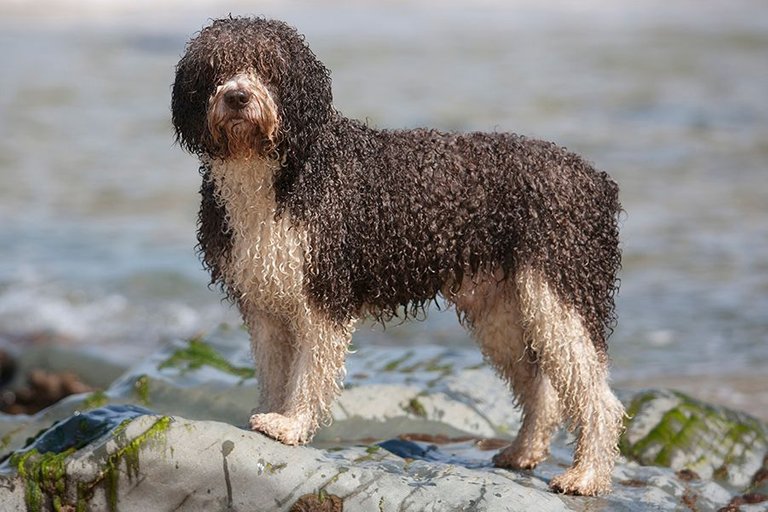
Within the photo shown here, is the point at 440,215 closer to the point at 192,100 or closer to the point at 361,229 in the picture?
the point at 361,229

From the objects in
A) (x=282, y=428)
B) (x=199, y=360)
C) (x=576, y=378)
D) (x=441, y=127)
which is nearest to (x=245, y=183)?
(x=282, y=428)

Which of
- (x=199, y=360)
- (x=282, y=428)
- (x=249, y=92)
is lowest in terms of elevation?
(x=199, y=360)

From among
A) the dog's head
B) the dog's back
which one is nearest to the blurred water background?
the dog's back

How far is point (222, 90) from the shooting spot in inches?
232

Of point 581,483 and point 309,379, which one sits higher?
point 309,379

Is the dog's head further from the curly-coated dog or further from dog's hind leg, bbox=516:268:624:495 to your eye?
dog's hind leg, bbox=516:268:624:495

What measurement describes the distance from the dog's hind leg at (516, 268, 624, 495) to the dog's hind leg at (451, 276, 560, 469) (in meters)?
0.22

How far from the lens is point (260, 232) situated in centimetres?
636

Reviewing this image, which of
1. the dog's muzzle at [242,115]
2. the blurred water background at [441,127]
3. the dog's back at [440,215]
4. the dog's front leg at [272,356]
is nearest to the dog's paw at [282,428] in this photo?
the dog's front leg at [272,356]

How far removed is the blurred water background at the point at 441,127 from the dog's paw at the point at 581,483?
13.4ft

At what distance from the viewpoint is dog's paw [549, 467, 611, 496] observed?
682 cm

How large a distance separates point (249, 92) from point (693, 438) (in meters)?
4.12

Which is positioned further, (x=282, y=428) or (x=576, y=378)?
(x=576, y=378)

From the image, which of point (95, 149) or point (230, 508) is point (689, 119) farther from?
point (230, 508)
